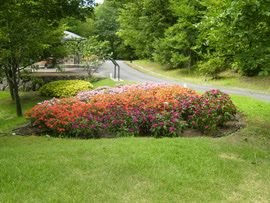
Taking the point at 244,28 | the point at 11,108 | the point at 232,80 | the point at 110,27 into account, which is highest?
the point at 110,27

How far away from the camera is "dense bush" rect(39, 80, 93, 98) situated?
14.1 m

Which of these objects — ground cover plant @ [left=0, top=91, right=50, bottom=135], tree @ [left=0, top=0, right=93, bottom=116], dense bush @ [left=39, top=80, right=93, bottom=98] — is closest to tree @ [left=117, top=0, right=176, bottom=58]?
dense bush @ [left=39, top=80, right=93, bottom=98]

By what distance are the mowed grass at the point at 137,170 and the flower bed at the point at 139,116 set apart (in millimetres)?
813

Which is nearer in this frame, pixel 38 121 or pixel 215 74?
pixel 38 121

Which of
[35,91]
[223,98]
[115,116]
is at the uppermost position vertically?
[223,98]

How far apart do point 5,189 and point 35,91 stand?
1489 cm

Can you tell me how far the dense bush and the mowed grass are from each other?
8.34m

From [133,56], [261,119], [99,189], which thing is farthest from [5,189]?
[133,56]

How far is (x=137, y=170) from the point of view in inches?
159

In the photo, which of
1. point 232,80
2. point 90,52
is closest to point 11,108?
point 90,52

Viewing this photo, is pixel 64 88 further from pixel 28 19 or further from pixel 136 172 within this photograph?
pixel 136 172

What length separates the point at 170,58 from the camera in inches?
1000

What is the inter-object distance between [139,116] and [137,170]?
2.75 meters

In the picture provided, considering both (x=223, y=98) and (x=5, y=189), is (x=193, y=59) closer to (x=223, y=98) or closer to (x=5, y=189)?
(x=223, y=98)
